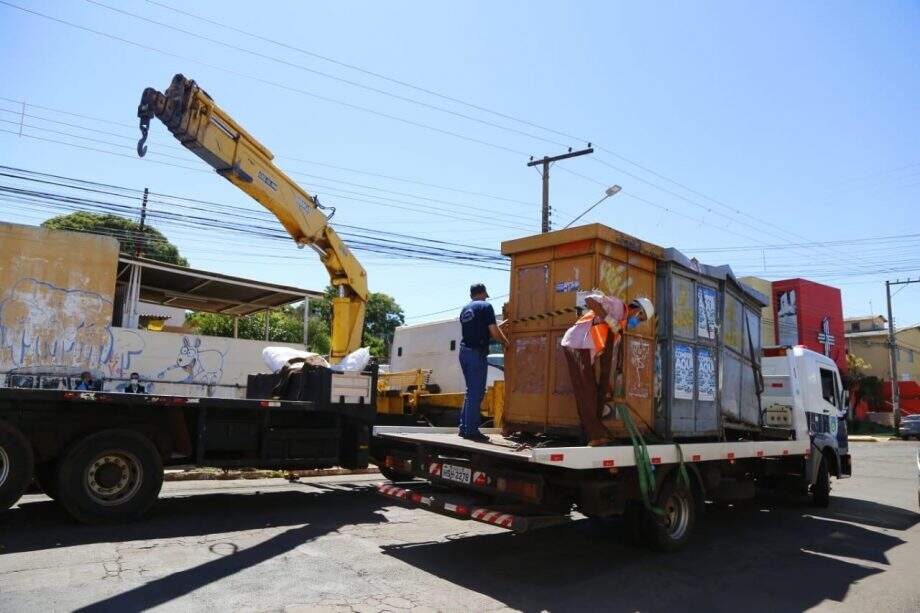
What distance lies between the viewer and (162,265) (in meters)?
15.2

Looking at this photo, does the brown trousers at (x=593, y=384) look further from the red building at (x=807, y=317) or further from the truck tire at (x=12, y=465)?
the red building at (x=807, y=317)

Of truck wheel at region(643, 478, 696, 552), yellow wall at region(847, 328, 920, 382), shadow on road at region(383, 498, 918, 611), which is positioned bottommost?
shadow on road at region(383, 498, 918, 611)

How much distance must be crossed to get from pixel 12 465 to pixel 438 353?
949cm

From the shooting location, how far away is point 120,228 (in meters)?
35.8

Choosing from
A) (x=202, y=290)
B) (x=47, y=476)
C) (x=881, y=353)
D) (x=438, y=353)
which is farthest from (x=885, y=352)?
(x=47, y=476)

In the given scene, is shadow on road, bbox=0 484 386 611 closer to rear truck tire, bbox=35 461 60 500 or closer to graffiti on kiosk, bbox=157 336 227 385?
rear truck tire, bbox=35 461 60 500

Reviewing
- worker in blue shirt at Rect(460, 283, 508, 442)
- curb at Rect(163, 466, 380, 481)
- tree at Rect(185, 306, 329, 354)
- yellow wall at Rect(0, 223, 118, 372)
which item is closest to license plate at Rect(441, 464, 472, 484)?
worker in blue shirt at Rect(460, 283, 508, 442)

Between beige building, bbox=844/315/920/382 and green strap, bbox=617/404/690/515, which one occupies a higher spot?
beige building, bbox=844/315/920/382

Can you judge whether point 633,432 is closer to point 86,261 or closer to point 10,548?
point 10,548

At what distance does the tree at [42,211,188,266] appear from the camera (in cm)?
3259

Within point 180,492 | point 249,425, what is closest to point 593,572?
point 249,425

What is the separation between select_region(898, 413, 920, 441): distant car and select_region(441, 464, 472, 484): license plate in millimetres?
34225

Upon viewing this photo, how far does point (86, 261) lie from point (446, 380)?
31.1 feet

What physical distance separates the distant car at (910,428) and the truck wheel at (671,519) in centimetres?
3218
